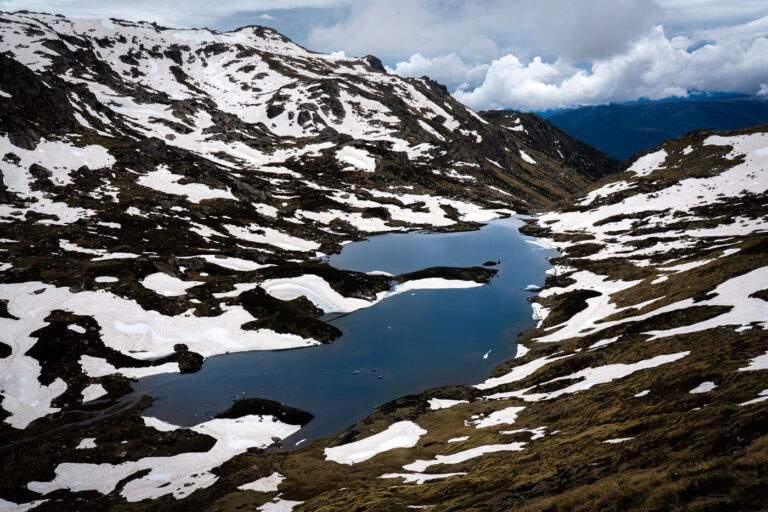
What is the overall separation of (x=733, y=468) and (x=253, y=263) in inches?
3478

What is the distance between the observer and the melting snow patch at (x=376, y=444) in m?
42.1

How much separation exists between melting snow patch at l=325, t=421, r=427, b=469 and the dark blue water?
19.9ft

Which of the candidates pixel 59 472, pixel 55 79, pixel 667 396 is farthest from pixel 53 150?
pixel 667 396

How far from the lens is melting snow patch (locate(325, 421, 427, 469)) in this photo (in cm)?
4206

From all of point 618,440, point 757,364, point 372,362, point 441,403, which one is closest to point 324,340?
point 372,362

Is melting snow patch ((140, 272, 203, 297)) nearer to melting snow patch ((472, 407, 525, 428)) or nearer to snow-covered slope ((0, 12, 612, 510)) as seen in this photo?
snow-covered slope ((0, 12, 612, 510))

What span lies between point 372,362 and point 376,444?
2245 centimetres

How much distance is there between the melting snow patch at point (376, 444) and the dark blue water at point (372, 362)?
19.9ft

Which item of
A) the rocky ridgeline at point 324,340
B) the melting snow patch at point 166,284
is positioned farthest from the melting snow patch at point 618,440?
the melting snow patch at point 166,284

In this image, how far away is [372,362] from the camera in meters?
66.1

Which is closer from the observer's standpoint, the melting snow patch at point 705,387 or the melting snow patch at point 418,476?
the melting snow patch at point 705,387

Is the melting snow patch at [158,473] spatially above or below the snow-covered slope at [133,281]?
below

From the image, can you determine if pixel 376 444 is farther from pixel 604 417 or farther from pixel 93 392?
pixel 93 392

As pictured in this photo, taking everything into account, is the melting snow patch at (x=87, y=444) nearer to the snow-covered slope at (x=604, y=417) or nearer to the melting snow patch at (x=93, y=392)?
the melting snow patch at (x=93, y=392)
